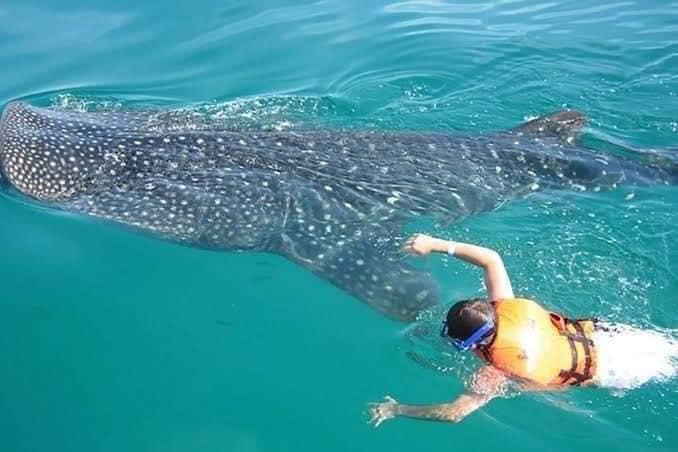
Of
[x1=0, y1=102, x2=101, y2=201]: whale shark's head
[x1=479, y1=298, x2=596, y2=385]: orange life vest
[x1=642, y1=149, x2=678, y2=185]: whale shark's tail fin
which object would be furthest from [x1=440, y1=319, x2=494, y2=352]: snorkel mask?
[x1=642, y1=149, x2=678, y2=185]: whale shark's tail fin

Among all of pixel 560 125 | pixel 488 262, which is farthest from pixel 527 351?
pixel 560 125

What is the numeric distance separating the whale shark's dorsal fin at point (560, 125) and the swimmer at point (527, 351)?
2992 mm

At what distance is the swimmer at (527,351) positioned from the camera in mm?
4758

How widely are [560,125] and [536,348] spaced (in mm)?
3798

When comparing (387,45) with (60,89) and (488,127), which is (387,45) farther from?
(60,89)

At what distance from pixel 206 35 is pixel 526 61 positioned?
5008 mm

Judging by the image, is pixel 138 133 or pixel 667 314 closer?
pixel 667 314

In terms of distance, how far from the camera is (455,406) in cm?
→ 478

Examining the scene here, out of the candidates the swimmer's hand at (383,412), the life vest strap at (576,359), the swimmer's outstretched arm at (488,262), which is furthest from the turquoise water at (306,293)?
the swimmer's outstretched arm at (488,262)

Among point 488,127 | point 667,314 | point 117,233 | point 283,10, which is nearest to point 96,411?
point 117,233

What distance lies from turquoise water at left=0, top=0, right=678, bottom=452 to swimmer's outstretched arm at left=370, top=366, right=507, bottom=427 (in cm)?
15

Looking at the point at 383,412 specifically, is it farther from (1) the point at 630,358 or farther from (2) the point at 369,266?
(1) the point at 630,358

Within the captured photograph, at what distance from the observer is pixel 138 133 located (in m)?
7.16

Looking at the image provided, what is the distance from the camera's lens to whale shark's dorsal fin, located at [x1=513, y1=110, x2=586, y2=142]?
7.97m
